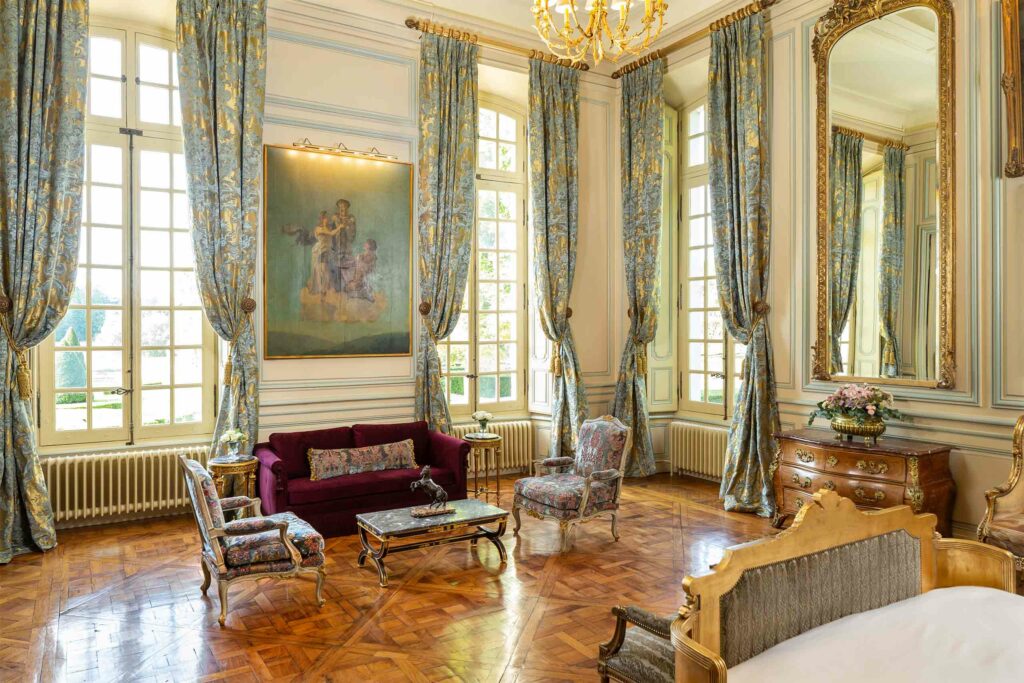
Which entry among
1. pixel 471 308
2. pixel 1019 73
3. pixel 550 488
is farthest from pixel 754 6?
pixel 550 488

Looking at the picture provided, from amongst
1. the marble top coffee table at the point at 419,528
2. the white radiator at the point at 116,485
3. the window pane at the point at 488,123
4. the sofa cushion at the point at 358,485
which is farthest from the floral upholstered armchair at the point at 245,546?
the window pane at the point at 488,123

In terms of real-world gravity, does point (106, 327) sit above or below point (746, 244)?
below

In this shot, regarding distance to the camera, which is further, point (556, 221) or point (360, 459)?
point (556, 221)

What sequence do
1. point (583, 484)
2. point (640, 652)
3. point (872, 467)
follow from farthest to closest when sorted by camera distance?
point (583, 484)
point (872, 467)
point (640, 652)

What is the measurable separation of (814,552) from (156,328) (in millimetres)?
4790

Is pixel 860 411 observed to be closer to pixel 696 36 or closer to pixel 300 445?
pixel 696 36

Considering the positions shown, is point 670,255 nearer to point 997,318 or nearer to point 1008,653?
point 997,318

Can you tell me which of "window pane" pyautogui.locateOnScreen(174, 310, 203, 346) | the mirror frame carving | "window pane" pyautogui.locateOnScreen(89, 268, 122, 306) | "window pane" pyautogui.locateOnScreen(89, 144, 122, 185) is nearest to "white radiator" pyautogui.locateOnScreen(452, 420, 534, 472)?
"window pane" pyautogui.locateOnScreen(174, 310, 203, 346)

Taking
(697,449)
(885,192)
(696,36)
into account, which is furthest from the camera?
(697,449)

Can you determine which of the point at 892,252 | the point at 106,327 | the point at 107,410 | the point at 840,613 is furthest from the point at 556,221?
the point at 840,613

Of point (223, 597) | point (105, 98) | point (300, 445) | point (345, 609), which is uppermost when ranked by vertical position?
point (105, 98)

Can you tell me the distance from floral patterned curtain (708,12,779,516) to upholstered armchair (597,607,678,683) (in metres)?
3.27

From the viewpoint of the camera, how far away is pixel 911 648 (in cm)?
195

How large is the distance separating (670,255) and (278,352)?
382cm
